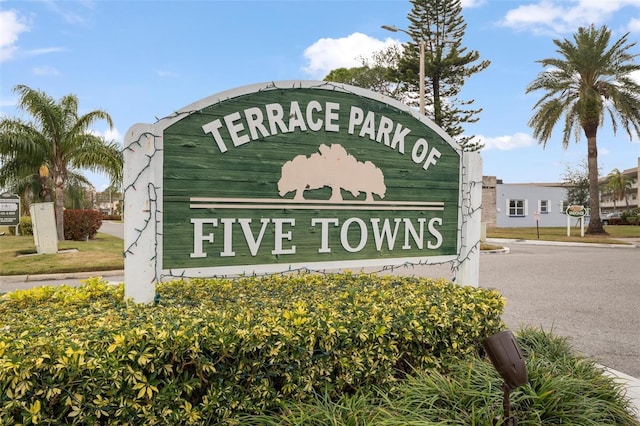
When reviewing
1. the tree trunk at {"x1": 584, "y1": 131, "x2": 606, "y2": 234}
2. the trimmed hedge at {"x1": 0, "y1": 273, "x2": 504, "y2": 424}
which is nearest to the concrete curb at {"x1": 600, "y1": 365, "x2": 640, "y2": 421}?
the trimmed hedge at {"x1": 0, "y1": 273, "x2": 504, "y2": 424}

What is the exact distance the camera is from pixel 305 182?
141 inches

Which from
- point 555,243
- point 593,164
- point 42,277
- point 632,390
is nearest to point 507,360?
point 632,390

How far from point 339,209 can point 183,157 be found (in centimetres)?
126

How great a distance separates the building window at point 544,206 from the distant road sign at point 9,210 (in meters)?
42.7

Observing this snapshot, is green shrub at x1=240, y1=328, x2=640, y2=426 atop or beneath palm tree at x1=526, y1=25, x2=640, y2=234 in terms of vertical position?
beneath

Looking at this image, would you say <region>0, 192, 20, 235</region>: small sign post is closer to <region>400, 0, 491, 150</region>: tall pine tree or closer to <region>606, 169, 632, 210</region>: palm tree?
<region>400, 0, 491, 150</region>: tall pine tree

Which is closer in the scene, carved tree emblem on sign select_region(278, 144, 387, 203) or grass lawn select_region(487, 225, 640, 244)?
carved tree emblem on sign select_region(278, 144, 387, 203)

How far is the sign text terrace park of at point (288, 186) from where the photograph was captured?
124 inches

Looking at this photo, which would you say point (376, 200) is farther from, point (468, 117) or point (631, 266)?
point (468, 117)

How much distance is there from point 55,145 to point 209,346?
20033 millimetres

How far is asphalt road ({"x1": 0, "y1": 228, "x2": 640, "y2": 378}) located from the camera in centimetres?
545

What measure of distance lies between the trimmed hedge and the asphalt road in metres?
1.78

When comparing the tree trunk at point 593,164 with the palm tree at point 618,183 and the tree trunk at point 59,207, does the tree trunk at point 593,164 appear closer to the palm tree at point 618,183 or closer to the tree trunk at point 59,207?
the tree trunk at point 59,207

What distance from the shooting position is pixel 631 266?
1342 cm
